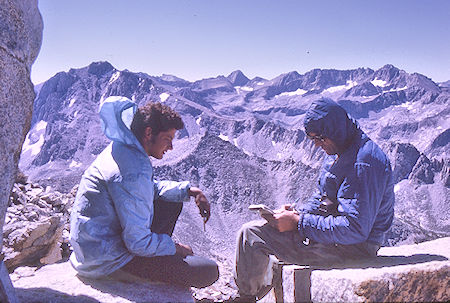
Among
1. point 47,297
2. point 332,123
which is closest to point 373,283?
point 332,123

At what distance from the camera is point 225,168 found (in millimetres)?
38812

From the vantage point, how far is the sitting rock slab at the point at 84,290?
9.98 feet

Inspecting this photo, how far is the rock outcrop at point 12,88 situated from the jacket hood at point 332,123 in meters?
2.41

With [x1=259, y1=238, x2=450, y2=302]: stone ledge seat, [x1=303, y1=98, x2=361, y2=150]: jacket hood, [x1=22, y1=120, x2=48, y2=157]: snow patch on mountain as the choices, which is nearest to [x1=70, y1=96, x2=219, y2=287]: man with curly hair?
[x1=259, y1=238, x2=450, y2=302]: stone ledge seat

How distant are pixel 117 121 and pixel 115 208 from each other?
29.2 inches

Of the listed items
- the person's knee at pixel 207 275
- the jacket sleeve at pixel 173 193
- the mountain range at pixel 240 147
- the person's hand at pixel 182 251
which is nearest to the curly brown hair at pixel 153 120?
the jacket sleeve at pixel 173 193

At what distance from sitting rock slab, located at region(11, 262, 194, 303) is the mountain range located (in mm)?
6932

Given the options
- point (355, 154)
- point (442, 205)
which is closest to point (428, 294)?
point (355, 154)

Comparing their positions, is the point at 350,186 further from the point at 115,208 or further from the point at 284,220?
the point at 115,208

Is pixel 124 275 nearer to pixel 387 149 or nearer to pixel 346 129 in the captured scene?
pixel 346 129

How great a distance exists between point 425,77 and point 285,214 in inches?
7948

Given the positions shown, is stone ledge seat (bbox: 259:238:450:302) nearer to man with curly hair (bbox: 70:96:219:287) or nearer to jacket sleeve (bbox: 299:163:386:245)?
jacket sleeve (bbox: 299:163:386:245)

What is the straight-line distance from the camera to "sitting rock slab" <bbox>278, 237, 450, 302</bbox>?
2699mm

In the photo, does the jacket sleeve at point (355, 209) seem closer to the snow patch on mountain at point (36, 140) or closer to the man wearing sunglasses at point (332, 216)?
the man wearing sunglasses at point (332, 216)
